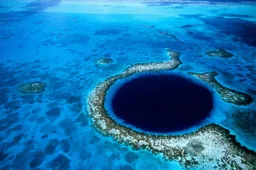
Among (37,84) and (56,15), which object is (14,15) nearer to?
(56,15)

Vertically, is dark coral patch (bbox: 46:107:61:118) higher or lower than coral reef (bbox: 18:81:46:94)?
lower

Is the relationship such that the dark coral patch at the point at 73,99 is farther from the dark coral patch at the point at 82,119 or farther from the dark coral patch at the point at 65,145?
the dark coral patch at the point at 65,145

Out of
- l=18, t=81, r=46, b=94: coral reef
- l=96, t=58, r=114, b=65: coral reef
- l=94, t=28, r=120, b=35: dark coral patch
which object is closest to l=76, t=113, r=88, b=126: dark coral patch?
l=18, t=81, r=46, b=94: coral reef

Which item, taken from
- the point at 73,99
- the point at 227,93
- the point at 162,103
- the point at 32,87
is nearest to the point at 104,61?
the point at 73,99

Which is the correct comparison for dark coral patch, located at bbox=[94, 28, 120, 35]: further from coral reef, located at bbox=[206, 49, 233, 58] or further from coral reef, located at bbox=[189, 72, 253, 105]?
coral reef, located at bbox=[189, 72, 253, 105]

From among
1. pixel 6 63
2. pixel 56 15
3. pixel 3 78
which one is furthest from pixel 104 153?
pixel 56 15

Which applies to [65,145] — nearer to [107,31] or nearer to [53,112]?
[53,112]

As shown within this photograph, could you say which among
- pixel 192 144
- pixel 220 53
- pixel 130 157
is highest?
pixel 220 53
